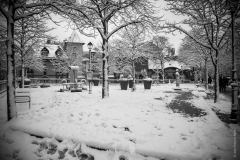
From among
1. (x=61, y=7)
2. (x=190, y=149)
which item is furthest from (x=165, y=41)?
(x=190, y=149)

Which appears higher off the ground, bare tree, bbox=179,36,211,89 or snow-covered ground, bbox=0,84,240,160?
bare tree, bbox=179,36,211,89

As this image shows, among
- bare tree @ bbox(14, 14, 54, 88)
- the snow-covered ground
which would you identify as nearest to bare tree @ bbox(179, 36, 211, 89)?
the snow-covered ground

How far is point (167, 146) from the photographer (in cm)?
271

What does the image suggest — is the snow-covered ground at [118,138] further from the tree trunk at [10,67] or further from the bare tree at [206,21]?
the bare tree at [206,21]

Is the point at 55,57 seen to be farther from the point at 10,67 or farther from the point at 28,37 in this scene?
the point at 10,67

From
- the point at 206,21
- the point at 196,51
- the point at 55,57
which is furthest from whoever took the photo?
the point at 55,57

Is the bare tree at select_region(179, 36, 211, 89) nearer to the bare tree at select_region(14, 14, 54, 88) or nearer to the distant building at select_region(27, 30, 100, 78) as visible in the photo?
the bare tree at select_region(14, 14, 54, 88)

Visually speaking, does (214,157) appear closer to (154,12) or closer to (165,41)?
(154,12)

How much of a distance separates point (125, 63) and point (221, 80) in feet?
56.6

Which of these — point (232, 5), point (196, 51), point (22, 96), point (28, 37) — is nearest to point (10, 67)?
point (22, 96)

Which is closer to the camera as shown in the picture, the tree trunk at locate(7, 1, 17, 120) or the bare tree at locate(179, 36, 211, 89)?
the tree trunk at locate(7, 1, 17, 120)

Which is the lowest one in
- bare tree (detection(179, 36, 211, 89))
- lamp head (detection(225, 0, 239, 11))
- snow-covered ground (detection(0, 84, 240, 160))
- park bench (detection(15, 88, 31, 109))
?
snow-covered ground (detection(0, 84, 240, 160))

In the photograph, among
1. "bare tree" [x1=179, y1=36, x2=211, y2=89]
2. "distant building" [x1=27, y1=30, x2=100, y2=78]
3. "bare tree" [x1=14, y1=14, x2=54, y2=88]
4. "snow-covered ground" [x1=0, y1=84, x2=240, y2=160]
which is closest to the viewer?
"snow-covered ground" [x1=0, y1=84, x2=240, y2=160]

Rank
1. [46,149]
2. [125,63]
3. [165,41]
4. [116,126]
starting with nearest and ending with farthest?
[46,149]
[116,126]
[125,63]
[165,41]
